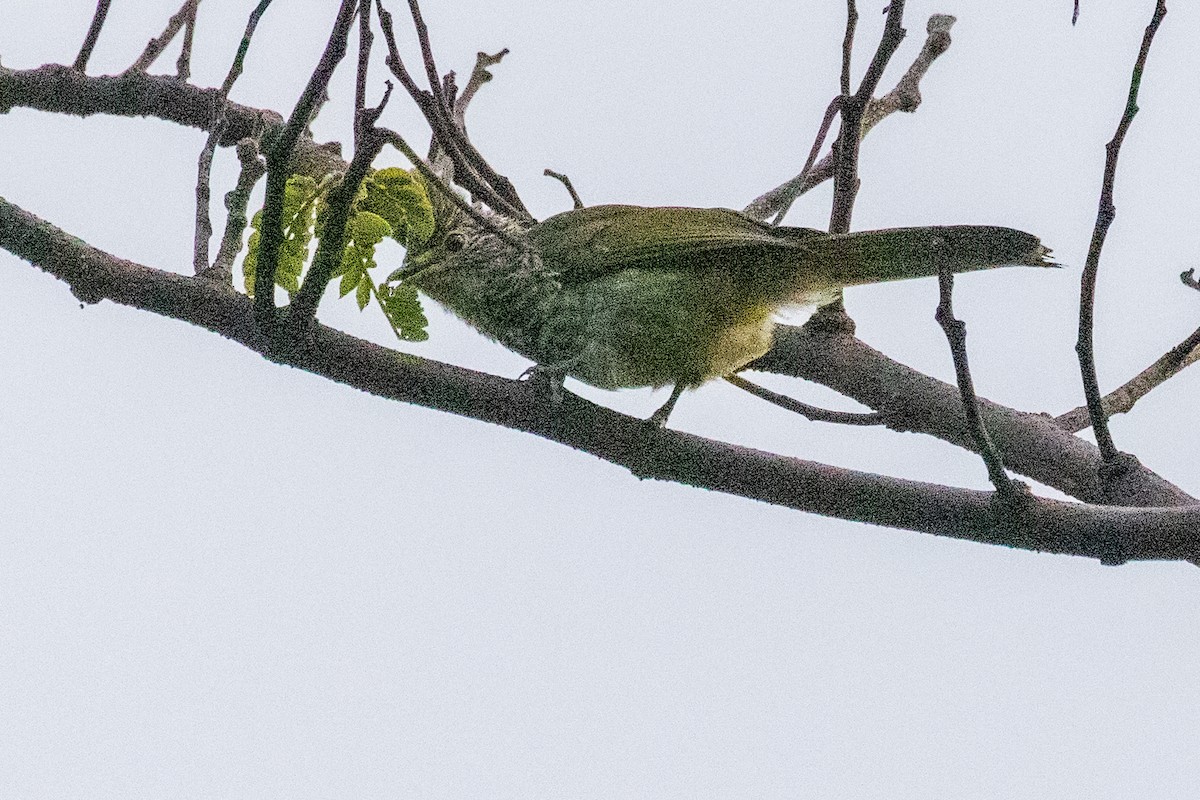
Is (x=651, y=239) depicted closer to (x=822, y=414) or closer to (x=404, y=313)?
(x=822, y=414)

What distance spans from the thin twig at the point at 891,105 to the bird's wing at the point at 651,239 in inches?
13.4

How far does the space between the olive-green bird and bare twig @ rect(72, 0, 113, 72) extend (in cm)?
111

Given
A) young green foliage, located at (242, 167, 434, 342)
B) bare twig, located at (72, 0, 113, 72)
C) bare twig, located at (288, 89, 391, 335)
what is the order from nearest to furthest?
bare twig, located at (288, 89, 391, 335), young green foliage, located at (242, 167, 434, 342), bare twig, located at (72, 0, 113, 72)

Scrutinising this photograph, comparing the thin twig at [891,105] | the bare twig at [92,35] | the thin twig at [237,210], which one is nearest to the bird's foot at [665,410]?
the thin twig at [891,105]

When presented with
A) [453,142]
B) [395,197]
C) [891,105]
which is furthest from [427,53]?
[891,105]

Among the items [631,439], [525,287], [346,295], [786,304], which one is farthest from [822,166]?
[346,295]

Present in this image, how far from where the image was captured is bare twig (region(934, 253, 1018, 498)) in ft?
8.42

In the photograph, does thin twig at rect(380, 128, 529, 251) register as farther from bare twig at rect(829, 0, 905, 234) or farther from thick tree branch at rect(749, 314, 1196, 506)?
thick tree branch at rect(749, 314, 1196, 506)

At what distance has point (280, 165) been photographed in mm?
2494

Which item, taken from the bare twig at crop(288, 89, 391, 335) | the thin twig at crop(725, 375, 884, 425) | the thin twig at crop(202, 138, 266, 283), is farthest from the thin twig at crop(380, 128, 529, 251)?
the thin twig at crop(725, 375, 884, 425)

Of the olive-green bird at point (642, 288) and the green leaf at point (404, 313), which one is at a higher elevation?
the olive-green bird at point (642, 288)

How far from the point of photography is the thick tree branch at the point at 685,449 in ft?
9.70

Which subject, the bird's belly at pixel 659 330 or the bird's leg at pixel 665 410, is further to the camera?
the bird's belly at pixel 659 330

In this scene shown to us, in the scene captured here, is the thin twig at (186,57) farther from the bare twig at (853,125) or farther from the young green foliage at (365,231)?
the bare twig at (853,125)
